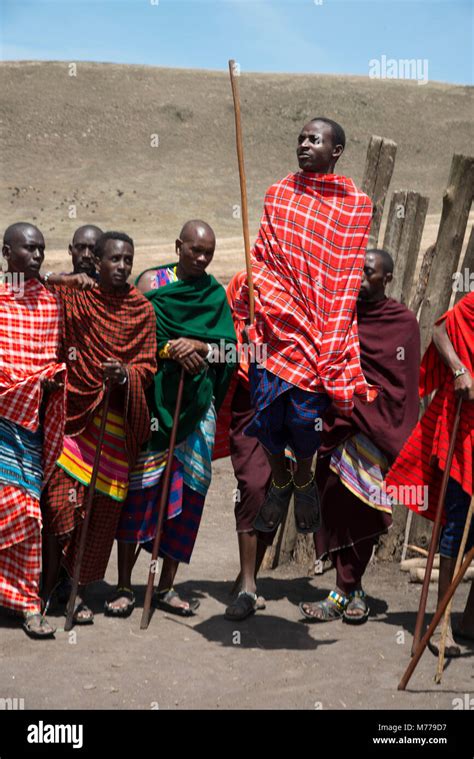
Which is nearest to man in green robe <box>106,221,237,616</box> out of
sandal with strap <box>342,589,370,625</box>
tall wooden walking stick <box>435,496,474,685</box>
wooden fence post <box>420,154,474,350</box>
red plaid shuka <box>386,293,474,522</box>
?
sandal with strap <box>342,589,370,625</box>

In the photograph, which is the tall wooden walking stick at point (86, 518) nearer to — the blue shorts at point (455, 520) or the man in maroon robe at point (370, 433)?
the man in maroon robe at point (370, 433)

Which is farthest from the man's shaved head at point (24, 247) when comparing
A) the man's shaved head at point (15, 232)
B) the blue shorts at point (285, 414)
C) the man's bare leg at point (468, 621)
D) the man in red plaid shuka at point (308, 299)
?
the man's bare leg at point (468, 621)

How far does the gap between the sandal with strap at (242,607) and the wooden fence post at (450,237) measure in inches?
94.7

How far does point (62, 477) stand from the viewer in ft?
20.1

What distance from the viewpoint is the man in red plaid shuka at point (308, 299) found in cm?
553

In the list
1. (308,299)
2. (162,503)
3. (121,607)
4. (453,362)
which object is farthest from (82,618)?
(453,362)

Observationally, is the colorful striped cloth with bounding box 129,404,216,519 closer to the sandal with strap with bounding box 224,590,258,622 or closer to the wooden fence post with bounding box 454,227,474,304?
the sandal with strap with bounding box 224,590,258,622

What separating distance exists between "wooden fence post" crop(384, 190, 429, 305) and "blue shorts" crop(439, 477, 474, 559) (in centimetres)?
207

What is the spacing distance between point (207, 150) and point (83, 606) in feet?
164

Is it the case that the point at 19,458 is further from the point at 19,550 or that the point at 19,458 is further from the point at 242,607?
the point at 242,607

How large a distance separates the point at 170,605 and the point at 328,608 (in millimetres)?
970

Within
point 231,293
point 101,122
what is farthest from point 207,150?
point 231,293

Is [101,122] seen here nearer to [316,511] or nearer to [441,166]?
[441,166]

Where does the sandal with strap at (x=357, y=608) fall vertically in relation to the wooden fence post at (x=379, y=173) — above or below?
below
